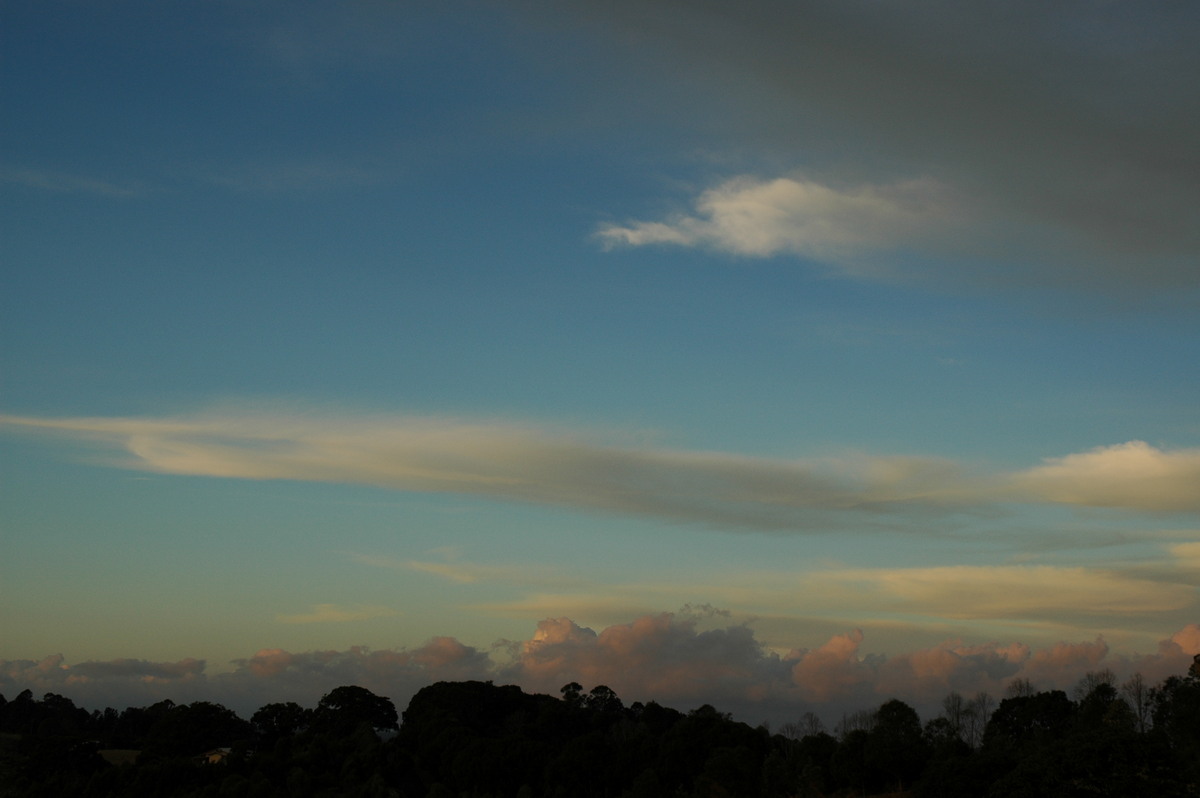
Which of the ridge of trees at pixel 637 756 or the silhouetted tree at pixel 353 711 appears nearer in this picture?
the ridge of trees at pixel 637 756

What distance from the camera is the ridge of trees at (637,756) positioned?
196 ft

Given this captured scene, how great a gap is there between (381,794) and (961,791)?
49529 millimetres

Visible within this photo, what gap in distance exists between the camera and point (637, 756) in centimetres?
10075

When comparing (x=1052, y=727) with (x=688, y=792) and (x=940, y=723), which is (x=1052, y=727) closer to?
(x=940, y=723)

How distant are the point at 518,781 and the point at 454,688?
171ft

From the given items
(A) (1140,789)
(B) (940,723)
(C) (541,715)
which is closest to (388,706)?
(C) (541,715)

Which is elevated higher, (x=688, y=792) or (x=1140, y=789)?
(x=1140, y=789)

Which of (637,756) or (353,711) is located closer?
(637,756)

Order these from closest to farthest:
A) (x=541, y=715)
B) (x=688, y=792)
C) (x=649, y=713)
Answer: (x=688, y=792) → (x=541, y=715) → (x=649, y=713)

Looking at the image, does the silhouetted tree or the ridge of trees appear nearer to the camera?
the ridge of trees

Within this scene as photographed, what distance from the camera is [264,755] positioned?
110m

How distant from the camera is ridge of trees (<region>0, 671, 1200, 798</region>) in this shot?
196 ft

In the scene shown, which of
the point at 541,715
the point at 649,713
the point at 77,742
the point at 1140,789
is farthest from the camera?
the point at 649,713

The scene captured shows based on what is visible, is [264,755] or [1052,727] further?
[1052,727]
